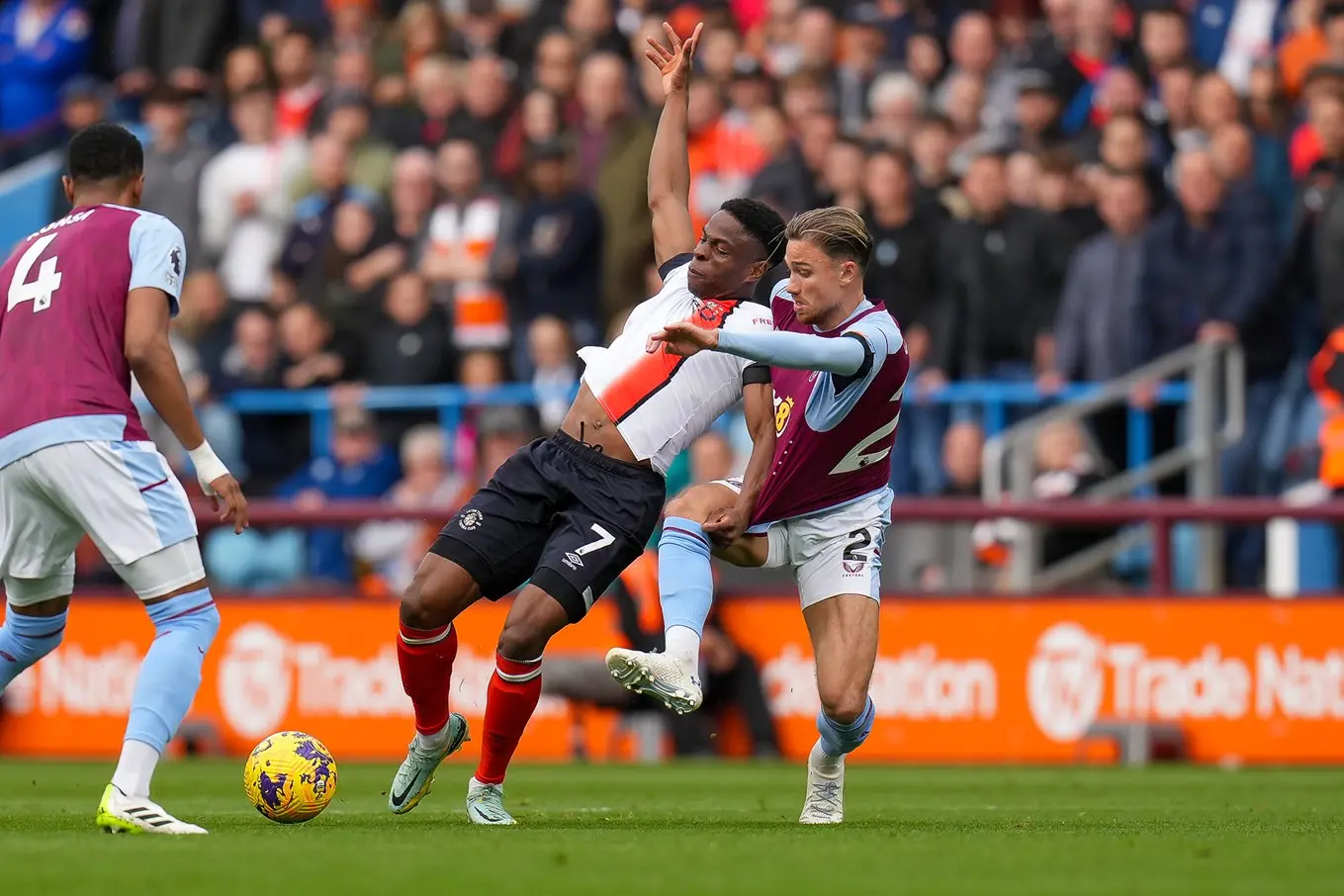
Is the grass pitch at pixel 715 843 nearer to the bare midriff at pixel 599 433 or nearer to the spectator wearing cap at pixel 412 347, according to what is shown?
the bare midriff at pixel 599 433

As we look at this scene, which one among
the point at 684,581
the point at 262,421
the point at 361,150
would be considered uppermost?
the point at 361,150

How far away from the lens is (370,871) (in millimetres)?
6637

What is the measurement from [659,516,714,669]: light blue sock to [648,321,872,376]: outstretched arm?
0.93m

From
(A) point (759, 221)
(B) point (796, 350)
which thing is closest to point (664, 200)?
(A) point (759, 221)

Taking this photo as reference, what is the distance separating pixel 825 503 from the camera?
9.30 metres

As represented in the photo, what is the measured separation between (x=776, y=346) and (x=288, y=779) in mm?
2514

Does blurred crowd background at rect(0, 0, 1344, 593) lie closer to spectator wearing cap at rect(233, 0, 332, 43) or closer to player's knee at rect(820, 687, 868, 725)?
spectator wearing cap at rect(233, 0, 332, 43)

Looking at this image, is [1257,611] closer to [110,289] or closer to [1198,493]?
[1198,493]

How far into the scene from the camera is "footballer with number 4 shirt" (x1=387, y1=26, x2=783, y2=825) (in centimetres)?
877

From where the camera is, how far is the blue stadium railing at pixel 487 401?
50.3ft

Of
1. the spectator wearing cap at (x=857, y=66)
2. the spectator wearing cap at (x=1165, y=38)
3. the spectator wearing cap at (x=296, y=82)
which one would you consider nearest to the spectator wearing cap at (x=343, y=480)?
the spectator wearing cap at (x=296, y=82)

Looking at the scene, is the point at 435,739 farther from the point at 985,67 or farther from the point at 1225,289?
the point at 985,67

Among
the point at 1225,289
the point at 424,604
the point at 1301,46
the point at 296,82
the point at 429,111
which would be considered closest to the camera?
the point at 424,604

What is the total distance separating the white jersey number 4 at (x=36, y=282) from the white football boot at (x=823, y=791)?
3.47m
